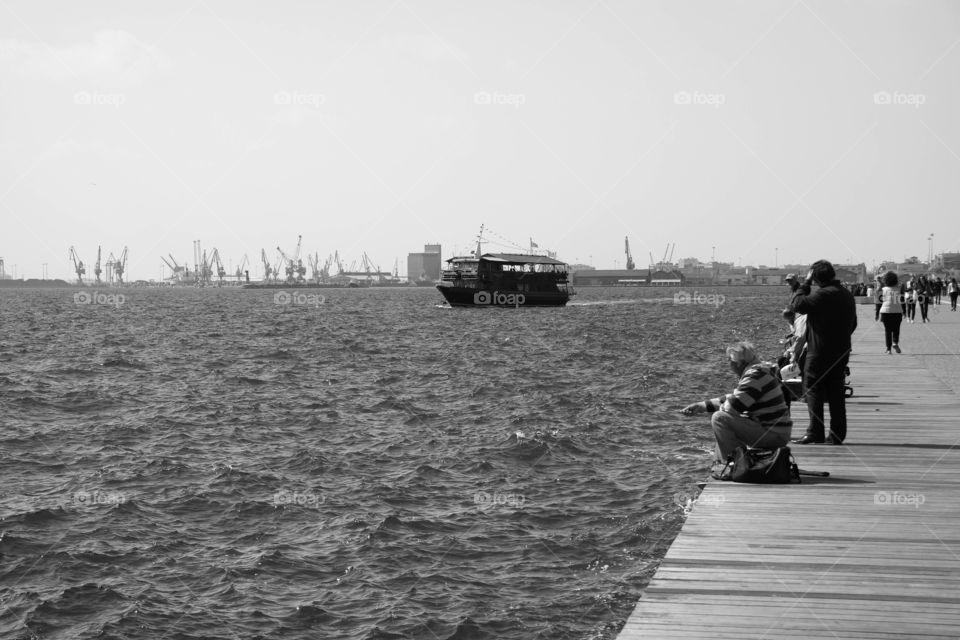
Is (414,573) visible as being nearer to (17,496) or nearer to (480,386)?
(17,496)

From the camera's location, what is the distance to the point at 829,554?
7664mm

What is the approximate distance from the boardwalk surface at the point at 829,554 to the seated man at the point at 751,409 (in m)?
0.50

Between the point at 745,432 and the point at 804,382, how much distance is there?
1.68 m

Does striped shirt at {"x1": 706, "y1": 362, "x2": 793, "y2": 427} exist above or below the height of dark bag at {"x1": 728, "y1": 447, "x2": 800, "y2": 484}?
above

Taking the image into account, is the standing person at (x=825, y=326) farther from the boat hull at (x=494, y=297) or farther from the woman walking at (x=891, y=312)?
the boat hull at (x=494, y=297)

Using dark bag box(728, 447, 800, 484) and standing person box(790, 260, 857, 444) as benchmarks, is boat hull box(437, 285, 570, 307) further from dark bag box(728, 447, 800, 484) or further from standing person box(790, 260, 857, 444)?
dark bag box(728, 447, 800, 484)

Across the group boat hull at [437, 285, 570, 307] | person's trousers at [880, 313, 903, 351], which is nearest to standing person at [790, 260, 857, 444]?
person's trousers at [880, 313, 903, 351]

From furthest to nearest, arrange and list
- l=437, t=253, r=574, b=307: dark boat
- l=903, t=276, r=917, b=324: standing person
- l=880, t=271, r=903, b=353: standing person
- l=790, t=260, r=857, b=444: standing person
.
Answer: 1. l=437, t=253, r=574, b=307: dark boat
2. l=903, t=276, r=917, b=324: standing person
3. l=880, t=271, r=903, b=353: standing person
4. l=790, t=260, r=857, b=444: standing person

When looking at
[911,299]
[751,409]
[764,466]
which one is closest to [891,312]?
[764,466]

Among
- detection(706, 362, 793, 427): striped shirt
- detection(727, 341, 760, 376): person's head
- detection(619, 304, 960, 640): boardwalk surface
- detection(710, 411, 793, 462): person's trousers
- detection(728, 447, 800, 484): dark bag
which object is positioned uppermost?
detection(727, 341, 760, 376): person's head

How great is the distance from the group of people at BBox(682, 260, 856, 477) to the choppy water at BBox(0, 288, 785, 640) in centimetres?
195

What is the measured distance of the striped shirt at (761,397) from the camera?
990 cm

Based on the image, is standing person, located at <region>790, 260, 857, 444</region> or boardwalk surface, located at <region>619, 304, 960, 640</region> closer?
boardwalk surface, located at <region>619, 304, 960, 640</region>

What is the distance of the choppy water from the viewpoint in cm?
1009
